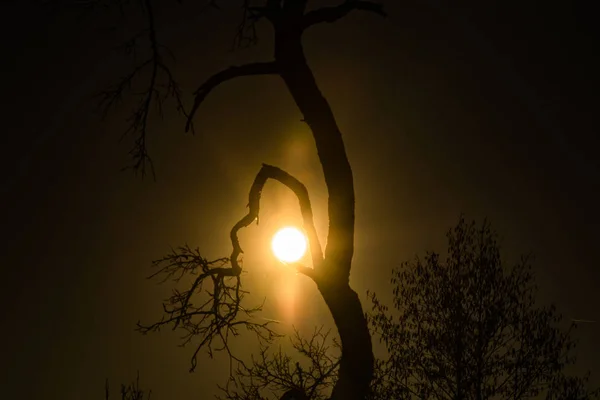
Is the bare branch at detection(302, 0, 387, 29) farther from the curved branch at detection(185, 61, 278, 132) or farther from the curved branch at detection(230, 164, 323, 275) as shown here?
the curved branch at detection(230, 164, 323, 275)

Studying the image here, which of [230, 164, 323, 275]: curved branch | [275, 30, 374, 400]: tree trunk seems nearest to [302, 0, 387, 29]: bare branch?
[275, 30, 374, 400]: tree trunk

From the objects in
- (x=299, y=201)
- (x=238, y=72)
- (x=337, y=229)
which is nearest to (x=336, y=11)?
(x=238, y=72)

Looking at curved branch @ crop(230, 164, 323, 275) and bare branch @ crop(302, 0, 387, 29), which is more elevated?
bare branch @ crop(302, 0, 387, 29)

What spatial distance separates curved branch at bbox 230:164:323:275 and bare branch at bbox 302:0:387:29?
3.09 ft

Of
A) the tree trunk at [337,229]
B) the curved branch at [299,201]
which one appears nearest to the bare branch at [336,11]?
the tree trunk at [337,229]

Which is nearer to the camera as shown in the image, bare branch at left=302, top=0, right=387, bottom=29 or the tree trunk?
the tree trunk

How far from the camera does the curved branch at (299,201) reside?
4387 mm

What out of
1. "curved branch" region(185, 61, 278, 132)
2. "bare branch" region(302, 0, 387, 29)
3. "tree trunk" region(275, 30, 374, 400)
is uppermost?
"bare branch" region(302, 0, 387, 29)

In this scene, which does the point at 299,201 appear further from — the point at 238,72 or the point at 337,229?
the point at 238,72

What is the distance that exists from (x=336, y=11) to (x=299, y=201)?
1.18 metres

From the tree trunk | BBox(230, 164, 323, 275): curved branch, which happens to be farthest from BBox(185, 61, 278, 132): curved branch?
BBox(230, 164, 323, 275): curved branch

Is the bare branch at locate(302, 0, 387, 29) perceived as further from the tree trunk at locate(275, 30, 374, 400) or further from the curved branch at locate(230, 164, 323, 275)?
the curved branch at locate(230, 164, 323, 275)

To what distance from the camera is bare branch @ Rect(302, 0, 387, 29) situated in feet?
14.7

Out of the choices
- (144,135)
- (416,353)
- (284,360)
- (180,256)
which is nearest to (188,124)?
(144,135)
